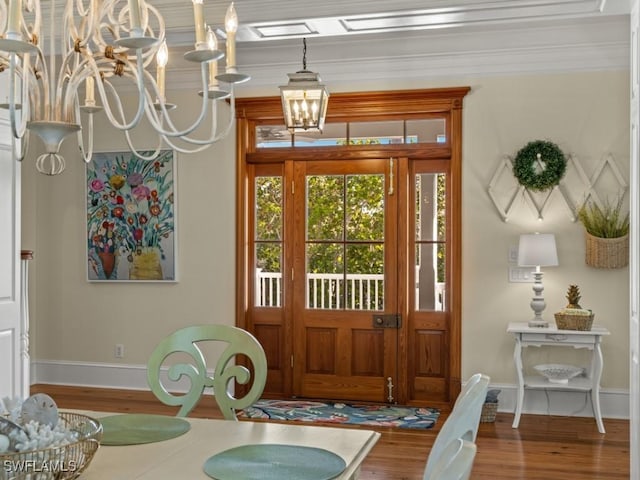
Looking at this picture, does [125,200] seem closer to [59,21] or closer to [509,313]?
[59,21]

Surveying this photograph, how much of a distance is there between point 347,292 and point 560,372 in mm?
1724

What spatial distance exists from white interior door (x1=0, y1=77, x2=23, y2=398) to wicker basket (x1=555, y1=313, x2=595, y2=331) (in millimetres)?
3487

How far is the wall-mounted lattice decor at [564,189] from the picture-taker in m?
5.49

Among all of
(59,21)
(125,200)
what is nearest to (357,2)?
(59,21)

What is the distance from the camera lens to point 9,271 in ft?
13.6

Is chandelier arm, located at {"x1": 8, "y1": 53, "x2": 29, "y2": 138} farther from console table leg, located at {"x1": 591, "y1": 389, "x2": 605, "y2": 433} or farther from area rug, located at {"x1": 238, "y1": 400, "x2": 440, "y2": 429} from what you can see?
console table leg, located at {"x1": 591, "y1": 389, "x2": 605, "y2": 433}

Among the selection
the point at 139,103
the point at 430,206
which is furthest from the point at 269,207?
the point at 139,103

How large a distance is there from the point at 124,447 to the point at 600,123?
14.7 feet

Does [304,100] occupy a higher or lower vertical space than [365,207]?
higher

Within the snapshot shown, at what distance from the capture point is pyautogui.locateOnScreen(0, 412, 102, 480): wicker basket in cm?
163

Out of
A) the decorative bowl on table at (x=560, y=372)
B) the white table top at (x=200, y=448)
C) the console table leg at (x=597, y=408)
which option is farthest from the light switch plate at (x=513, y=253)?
the white table top at (x=200, y=448)

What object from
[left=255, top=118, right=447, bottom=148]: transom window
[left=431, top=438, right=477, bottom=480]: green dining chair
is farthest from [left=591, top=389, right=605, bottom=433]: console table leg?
[left=431, top=438, right=477, bottom=480]: green dining chair

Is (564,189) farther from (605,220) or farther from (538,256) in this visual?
(538,256)

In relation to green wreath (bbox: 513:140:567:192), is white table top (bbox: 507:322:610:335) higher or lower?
lower
